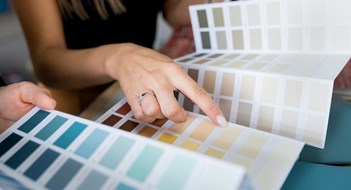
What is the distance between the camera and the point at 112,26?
0.83 meters

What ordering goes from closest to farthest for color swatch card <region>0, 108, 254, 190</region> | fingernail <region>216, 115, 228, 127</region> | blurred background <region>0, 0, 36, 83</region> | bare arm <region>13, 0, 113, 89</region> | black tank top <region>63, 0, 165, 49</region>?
color swatch card <region>0, 108, 254, 190</region> < fingernail <region>216, 115, 228, 127</region> < bare arm <region>13, 0, 113, 89</region> < black tank top <region>63, 0, 165, 49</region> < blurred background <region>0, 0, 36, 83</region>

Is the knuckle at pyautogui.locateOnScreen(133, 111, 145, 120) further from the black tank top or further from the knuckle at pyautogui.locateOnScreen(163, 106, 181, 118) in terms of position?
the black tank top

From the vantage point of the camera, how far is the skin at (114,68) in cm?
42

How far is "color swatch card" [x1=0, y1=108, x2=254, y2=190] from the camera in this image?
268 mm

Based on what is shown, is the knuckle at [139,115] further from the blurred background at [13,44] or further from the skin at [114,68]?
the blurred background at [13,44]

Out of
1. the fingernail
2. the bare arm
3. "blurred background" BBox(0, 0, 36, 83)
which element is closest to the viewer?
the fingernail

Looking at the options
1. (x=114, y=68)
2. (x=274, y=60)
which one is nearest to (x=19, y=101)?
(x=114, y=68)

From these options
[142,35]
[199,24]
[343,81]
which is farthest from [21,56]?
[343,81]

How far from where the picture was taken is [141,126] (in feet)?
1.42

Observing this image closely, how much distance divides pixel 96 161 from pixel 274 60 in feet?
1.03

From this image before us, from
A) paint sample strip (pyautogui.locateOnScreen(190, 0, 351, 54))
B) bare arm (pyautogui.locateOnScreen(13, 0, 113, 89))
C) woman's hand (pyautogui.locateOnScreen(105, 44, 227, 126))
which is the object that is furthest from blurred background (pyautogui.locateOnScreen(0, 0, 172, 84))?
woman's hand (pyautogui.locateOnScreen(105, 44, 227, 126))

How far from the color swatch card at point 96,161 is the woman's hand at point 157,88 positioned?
0.09 meters

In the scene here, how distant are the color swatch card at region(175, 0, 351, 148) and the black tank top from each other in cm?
30

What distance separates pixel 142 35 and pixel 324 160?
61 cm
